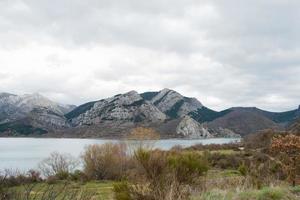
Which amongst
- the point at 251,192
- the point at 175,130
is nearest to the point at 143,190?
the point at 251,192

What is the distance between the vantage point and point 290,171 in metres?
14.2

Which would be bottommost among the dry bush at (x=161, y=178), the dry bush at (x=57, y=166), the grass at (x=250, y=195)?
the dry bush at (x=57, y=166)

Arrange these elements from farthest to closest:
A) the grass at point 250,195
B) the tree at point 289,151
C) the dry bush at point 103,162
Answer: the dry bush at point 103,162, the tree at point 289,151, the grass at point 250,195

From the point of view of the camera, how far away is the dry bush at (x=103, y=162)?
4506 cm

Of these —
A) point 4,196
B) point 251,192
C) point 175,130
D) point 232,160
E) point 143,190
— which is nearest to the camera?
point 4,196

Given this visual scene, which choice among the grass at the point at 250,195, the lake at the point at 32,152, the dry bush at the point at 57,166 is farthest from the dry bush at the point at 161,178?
the dry bush at the point at 57,166

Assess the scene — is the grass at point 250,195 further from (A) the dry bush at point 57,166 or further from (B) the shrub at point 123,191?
(A) the dry bush at point 57,166

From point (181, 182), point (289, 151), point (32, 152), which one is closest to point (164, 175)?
point (181, 182)

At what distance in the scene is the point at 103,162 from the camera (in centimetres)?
4553

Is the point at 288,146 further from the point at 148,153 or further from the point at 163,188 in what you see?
the point at 163,188

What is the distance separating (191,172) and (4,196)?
29.4 ft

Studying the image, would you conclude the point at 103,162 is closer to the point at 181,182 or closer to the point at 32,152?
the point at 181,182

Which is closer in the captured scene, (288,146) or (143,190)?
(143,190)

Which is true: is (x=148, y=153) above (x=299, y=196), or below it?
above
